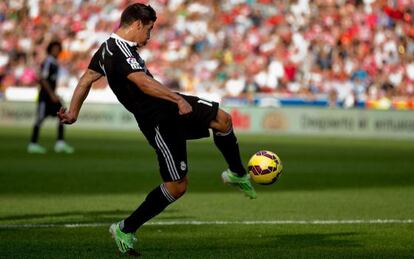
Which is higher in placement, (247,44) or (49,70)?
(49,70)

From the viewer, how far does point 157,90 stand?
7402 mm

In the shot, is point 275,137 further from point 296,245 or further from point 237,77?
point 296,245

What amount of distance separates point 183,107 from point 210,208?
463 cm

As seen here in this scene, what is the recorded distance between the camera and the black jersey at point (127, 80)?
299 inches

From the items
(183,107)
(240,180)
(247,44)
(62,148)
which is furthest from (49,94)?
(247,44)

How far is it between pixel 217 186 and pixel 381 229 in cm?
571

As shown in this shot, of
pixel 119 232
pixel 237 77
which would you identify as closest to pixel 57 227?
pixel 119 232

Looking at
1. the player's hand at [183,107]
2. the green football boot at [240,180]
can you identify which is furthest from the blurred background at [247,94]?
the player's hand at [183,107]

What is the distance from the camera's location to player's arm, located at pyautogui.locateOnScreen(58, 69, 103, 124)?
7992 mm

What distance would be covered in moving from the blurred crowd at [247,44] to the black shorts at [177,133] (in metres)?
26.0

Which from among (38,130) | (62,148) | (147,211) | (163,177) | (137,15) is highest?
(137,15)

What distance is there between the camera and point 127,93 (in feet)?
25.5

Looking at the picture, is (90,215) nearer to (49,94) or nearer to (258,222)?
(258,222)

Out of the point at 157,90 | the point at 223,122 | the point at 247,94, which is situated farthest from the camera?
the point at 247,94
